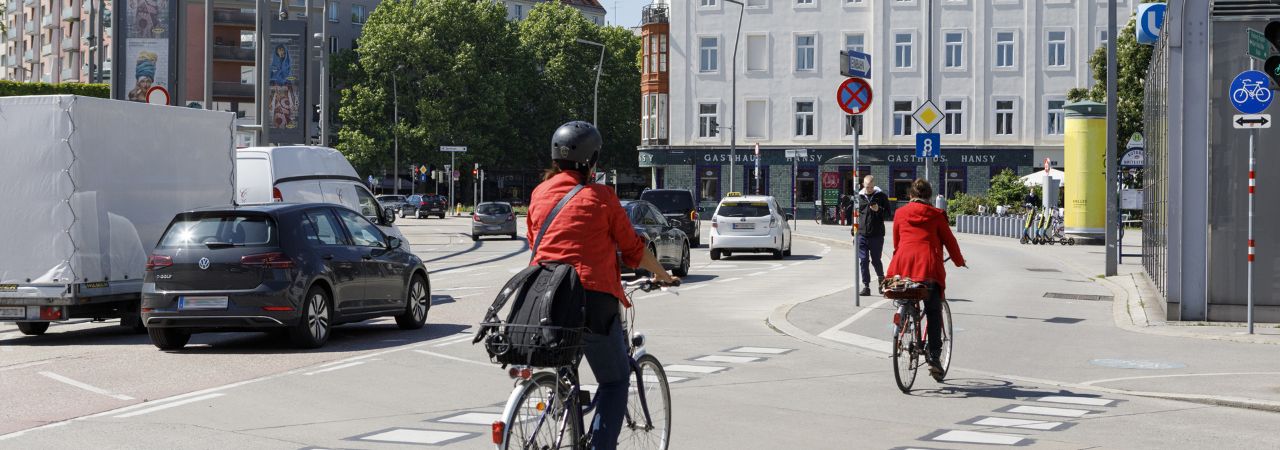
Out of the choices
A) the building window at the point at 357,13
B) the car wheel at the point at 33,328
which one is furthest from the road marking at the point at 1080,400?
the building window at the point at 357,13

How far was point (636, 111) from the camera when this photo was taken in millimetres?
99875

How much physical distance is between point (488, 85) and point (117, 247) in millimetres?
71973

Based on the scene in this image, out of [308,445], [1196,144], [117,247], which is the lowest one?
[308,445]

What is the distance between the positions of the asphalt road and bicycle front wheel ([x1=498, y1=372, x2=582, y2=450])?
204 cm

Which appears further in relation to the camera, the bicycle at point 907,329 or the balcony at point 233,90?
the balcony at point 233,90

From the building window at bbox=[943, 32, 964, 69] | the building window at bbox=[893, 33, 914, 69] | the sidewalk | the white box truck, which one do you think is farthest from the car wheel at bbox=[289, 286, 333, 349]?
the building window at bbox=[943, 32, 964, 69]

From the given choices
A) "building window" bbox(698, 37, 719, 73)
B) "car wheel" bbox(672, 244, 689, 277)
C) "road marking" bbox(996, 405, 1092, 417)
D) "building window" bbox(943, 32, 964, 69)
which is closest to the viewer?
"road marking" bbox(996, 405, 1092, 417)

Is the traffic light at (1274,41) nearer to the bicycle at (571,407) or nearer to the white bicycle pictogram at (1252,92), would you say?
the white bicycle pictogram at (1252,92)

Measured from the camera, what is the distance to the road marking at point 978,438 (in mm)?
8617

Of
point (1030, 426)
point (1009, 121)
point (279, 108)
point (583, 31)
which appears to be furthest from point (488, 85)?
point (1030, 426)

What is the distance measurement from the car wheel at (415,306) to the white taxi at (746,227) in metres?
16.4

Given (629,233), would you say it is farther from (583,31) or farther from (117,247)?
(583,31)

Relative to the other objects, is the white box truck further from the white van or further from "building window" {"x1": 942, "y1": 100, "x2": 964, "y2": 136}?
"building window" {"x1": 942, "y1": 100, "x2": 964, "y2": 136}

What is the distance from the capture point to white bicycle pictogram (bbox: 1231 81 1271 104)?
14914 mm
